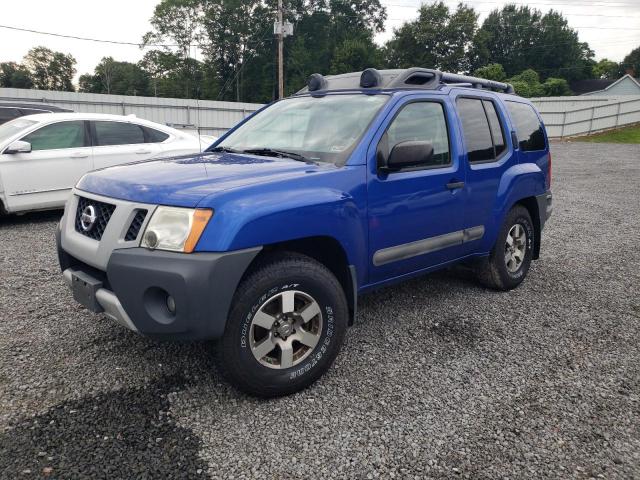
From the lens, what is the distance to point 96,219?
282 centimetres

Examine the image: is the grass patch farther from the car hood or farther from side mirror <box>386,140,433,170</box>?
the car hood

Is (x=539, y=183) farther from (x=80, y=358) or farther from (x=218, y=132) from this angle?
(x=218, y=132)

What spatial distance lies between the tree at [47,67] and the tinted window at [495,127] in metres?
89.1

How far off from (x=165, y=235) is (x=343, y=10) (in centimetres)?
7146

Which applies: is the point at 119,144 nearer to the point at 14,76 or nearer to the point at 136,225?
the point at 136,225

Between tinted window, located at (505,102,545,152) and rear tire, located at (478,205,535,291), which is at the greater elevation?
tinted window, located at (505,102,545,152)

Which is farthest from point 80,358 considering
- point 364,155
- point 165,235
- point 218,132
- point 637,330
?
point 218,132

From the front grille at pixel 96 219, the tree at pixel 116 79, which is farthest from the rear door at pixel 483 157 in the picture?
the tree at pixel 116 79

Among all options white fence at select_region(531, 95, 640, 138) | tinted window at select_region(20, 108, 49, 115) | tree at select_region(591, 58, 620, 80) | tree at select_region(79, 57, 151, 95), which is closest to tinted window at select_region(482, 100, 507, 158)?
tinted window at select_region(20, 108, 49, 115)

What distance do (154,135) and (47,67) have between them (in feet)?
285

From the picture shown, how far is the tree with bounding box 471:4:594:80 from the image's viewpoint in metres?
78.2

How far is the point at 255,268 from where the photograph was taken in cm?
266

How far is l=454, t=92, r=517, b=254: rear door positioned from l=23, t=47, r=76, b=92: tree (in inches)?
3511

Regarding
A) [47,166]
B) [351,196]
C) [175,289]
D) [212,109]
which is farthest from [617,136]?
[175,289]
